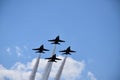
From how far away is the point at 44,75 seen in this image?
19650 centimetres

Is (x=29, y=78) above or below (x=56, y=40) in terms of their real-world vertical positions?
below

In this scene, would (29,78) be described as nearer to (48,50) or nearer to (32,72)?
(32,72)

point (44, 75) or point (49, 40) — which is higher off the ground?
point (49, 40)

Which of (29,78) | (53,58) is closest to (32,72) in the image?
(29,78)

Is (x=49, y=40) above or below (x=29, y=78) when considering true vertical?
above

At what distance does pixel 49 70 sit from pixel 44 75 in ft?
14.3

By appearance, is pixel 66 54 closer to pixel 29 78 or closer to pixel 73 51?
pixel 73 51

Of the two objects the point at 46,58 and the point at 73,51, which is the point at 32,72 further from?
the point at 73,51

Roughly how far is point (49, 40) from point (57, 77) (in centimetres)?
1914

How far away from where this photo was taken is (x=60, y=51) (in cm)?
19438

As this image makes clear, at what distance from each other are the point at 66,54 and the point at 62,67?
313 inches

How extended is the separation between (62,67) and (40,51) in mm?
13575

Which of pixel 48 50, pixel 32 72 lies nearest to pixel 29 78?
pixel 32 72

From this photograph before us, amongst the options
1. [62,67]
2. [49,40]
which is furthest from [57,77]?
[49,40]
